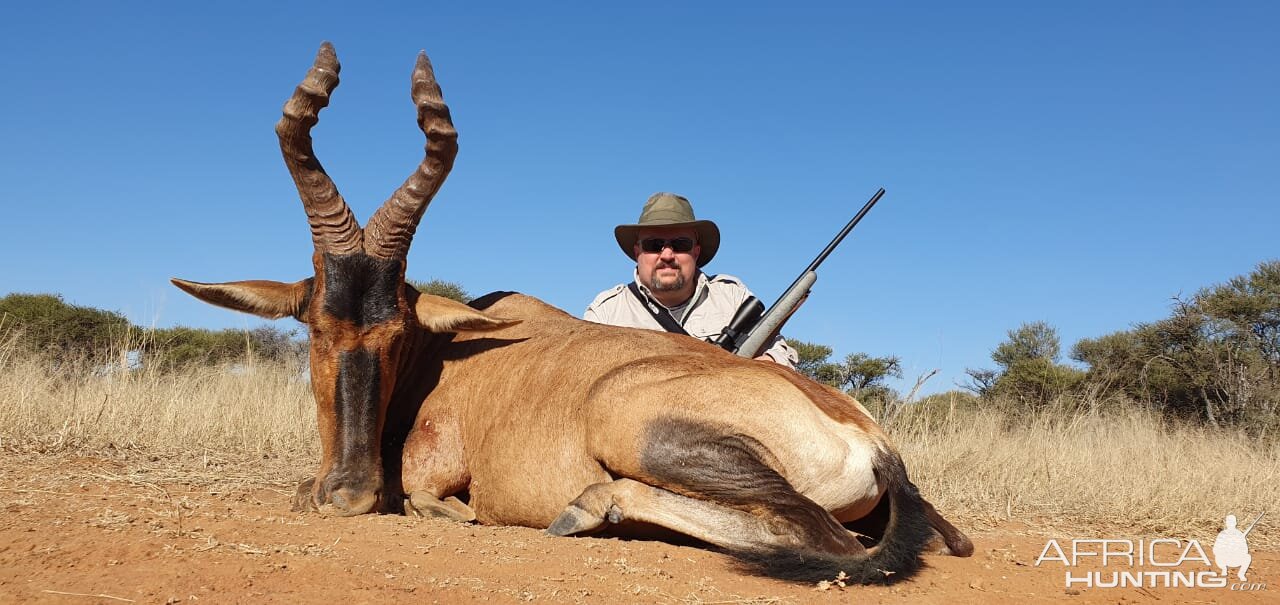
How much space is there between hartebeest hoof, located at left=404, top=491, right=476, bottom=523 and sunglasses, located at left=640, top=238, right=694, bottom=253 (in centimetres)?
405

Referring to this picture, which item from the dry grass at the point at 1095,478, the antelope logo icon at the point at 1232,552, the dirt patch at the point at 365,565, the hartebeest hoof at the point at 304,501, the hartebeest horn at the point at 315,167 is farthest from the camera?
the dry grass at the point at 1095,478

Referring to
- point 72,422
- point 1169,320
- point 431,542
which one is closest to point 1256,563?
point 431,542

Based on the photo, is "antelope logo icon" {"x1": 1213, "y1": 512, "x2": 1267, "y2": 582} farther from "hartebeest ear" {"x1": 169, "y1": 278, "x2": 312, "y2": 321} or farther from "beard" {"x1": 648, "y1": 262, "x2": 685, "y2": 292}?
"hartebeest ear" {"x1": 169, "y1": 278, "x2": 312, "y2": 321}

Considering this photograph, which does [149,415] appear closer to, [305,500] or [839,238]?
[305,500]

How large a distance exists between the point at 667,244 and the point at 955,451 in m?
3.38

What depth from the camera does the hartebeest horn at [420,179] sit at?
5.49 meters

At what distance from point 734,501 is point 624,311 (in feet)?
15.1

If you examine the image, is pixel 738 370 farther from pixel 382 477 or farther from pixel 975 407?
pixel 975 407

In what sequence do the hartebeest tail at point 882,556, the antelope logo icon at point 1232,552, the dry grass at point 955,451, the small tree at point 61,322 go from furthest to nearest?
the small tree at point 61,322 < the dry grass at point 955,451 < the antelope logo icon at point 1232,552 < the hartebeest tail at point 882,556

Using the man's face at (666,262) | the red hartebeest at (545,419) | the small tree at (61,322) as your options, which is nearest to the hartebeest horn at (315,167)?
the red hartebeest at (545,419)

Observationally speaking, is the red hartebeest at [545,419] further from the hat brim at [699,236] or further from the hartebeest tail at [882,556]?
the hat brim at [699,236]

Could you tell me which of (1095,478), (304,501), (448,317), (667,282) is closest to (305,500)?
(304,501)

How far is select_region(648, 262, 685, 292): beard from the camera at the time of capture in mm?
8852

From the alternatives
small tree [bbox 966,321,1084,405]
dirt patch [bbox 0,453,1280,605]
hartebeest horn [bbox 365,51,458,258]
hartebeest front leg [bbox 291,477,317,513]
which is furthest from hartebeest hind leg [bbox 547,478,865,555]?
small tree [bbox 966,321,1084,405]
